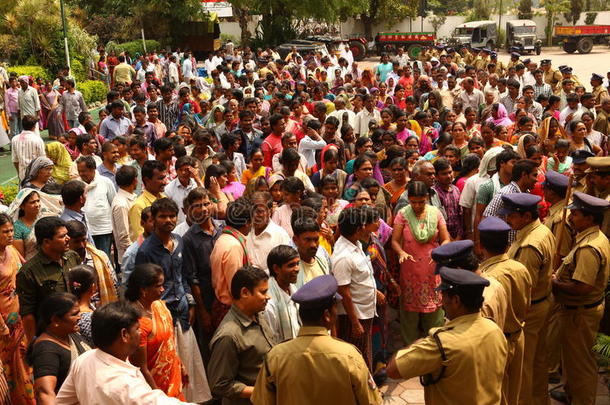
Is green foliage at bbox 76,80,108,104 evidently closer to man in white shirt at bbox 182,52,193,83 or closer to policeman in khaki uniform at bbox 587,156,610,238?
man in white shirt at bbox 182,52,193,83

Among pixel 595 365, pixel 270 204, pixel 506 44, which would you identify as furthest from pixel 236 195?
pixel 506 44

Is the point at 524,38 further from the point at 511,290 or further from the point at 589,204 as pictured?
the point at 511,290

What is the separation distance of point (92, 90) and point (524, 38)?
27.5 m

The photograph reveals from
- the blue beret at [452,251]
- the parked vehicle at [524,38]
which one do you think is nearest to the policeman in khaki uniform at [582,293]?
the blue beret at [452,251]

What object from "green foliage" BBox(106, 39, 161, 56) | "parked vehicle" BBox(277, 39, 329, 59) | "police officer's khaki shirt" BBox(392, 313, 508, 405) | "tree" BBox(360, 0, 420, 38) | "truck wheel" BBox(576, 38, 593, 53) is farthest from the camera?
"tree" BBox(360, 0, 420, 38)

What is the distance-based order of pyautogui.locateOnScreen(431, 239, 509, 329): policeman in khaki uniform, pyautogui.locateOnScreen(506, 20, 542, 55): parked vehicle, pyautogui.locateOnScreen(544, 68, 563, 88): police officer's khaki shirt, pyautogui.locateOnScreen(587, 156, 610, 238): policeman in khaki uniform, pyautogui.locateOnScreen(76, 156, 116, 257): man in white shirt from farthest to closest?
1. pyautogui.locateOnScreen(506, 20, 542, 55): parked vehicle
2. pyautogui.locateOnScreen(544, 68, 563, 88): police officer's khaki shirt
3. pyautogui.locateOnScreen(76, 156, 116, 257): man in white shirt
4. pyautogui.locateOnScreen(587, 156, 610, 238): policeman in khaki uniform
5. pyautogui.locateOnScreen(431, 239, 509, 329): policeman in khaki uniform

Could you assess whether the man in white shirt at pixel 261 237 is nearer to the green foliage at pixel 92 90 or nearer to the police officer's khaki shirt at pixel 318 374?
the police officer's khaki shirt at pixel 318 374

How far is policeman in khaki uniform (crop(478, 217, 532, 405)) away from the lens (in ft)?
13.6

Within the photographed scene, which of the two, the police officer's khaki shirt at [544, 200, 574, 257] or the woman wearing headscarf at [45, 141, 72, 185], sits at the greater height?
the woman wearing headscarf at [45, 141, 72, 185]

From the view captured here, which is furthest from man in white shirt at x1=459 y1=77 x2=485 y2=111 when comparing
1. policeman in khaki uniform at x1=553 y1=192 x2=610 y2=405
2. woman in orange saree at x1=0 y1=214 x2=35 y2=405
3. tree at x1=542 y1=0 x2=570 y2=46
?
tree at x1=542 y1=0 x2=570 y2=46

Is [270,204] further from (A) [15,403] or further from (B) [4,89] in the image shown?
(B) [4,89]

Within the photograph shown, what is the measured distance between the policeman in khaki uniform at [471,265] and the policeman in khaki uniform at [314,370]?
1.04 m

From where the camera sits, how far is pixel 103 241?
6711 millimetres

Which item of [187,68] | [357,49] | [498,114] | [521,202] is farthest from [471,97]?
[357,49]
